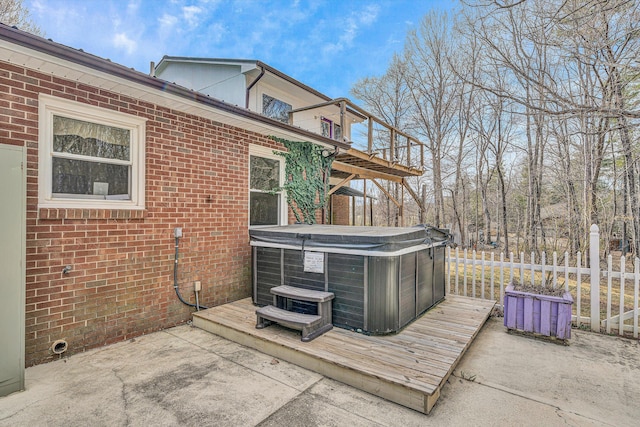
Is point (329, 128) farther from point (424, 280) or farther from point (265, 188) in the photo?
point (424, 280)

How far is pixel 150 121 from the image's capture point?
12.7ft

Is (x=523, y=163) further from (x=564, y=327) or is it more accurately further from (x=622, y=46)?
(x=564, y=327)

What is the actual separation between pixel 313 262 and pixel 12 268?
2858 mm

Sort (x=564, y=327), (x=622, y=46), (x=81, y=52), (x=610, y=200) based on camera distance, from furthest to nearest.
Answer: (x=610, y=200) → (x=622, y=46) → (x=564, y=327) → (x=81, y=52)

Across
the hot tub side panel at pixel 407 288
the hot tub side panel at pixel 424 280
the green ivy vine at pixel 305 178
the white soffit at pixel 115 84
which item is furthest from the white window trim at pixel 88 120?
the hot tub side panel at pixel 424 280

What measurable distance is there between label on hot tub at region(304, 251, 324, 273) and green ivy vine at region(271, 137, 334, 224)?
225cm

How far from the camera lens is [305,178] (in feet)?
20.6

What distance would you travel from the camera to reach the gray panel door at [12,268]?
2.48 meters

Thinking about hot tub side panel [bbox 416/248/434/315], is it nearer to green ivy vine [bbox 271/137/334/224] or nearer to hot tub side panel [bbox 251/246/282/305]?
hot tub side panel [bbox 251/246/282/305]

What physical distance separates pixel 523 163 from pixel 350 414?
16.1 meters

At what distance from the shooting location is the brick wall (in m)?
2.97

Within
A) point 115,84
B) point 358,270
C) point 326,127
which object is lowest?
point 358,270

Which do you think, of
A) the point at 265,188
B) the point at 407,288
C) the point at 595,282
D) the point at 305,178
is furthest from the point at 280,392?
the point at 595,282

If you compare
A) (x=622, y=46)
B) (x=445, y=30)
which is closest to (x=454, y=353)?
(x=622, y=46)
